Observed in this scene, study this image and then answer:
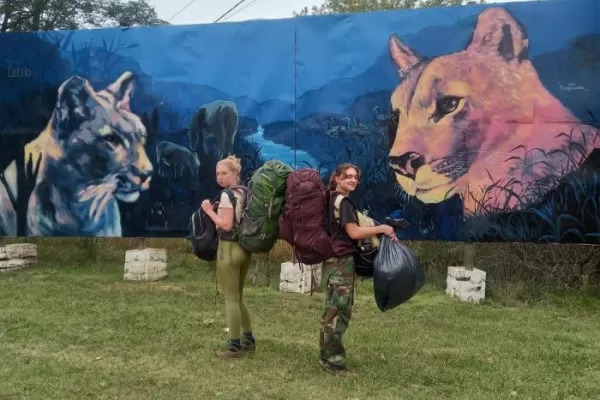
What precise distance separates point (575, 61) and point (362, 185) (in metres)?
2.71

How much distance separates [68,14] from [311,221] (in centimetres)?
1054

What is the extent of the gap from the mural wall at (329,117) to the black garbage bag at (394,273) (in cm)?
281

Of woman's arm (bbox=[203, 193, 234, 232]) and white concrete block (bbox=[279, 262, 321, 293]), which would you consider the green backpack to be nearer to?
woman's arm (bbox=[203, 193, 234, 232])

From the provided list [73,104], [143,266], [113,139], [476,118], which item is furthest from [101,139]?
[476,118]

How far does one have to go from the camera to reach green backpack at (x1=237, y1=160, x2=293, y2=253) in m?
4.46

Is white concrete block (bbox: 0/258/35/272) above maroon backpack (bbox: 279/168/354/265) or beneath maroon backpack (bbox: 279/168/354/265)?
beneath

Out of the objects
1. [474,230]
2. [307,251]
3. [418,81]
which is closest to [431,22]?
[418,81]

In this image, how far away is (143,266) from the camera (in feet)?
25.2

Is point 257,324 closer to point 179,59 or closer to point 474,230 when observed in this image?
point 474,230

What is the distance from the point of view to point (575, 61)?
6.54m

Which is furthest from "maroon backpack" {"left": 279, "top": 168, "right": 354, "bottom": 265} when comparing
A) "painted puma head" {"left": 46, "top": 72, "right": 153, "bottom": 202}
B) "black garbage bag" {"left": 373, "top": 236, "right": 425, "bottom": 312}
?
"painted puma head" {"left": 46, "top": 72, "right": 153, "bottom": 202}

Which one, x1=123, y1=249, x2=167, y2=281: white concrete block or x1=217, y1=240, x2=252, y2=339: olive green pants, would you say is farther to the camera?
x1=123, y1=249, x2=167, y2=281: white concrete block

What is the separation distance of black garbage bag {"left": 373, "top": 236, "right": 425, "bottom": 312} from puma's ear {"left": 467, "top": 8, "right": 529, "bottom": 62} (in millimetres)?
3465

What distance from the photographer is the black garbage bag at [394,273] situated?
164 inches
